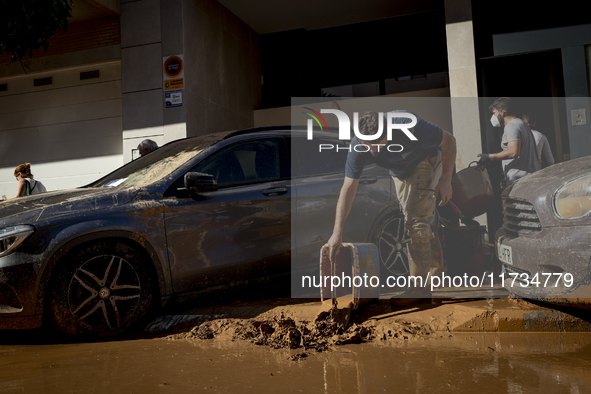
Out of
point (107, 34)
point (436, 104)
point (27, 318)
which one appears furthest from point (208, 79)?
point (27, 318)

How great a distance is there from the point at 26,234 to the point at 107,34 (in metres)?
7.18

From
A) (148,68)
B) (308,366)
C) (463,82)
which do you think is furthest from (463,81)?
(308,366)

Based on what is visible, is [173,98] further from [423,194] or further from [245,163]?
[423,194]

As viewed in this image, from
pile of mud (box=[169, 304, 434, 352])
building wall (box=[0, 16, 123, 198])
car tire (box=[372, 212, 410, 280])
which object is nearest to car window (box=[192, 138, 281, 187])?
car tire (box=[372, 212, 410, 280])

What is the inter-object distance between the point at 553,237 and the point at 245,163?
8.57 feet

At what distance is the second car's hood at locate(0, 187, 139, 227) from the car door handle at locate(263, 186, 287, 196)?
115 cm

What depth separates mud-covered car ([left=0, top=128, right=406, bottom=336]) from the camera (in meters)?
3.67

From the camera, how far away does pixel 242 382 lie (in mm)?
2775

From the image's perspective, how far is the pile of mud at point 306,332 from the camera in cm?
359

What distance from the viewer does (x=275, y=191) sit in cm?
468

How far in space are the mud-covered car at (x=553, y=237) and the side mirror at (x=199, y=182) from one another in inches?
95.9

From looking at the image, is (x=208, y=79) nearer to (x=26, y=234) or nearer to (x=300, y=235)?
(x=300, y=235)

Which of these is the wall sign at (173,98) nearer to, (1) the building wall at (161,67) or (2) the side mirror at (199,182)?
(1) the building wall at (161,67)

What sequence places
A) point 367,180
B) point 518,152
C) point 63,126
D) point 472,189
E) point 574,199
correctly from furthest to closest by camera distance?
point 63,126 → point 518,152 → point 472,189 → point 367,180 → point 574,199
